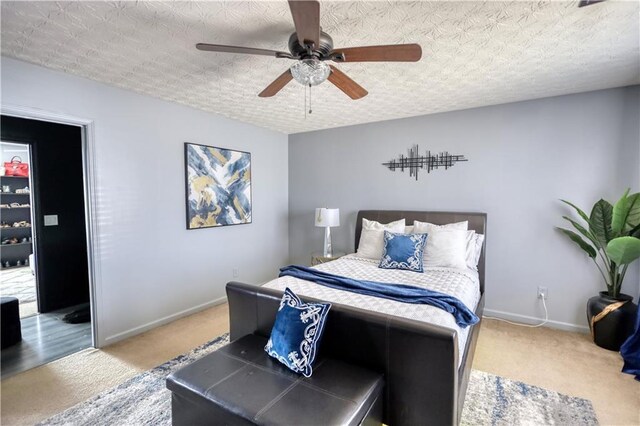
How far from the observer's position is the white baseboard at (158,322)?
116 inches

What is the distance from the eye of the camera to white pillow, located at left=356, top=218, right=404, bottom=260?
139 inches

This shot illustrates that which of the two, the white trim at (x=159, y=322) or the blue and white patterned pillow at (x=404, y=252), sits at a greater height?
the blue and white patterned pillow at (x=404, y=252)

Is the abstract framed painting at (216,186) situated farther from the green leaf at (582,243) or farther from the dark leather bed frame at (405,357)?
the green leaf at (582,243)

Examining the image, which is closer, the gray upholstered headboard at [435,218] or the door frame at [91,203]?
the door frame at [91,203]

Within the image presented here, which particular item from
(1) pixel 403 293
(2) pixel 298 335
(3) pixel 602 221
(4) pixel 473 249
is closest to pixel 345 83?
(1) pixel 403 293

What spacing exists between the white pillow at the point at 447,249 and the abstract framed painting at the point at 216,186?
2516 mm

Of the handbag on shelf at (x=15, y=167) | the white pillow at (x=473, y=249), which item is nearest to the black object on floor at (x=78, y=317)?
the handbag on shelf at (x=15, y=167)

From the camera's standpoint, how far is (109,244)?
2.90 m

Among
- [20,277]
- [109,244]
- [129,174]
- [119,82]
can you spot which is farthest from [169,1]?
[20,277]

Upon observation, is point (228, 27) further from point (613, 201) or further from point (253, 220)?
point (613, 201)

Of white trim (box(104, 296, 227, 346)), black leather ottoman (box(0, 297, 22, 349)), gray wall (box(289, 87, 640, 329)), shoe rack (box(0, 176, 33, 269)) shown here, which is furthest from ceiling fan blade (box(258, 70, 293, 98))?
shoe rack (box(0, 176, 33, 269))

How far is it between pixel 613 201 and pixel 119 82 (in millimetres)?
4850

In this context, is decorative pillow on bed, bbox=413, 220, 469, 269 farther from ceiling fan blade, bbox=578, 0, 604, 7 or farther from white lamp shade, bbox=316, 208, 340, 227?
ceiling fan blade, bbox=578, 0, 604, 7

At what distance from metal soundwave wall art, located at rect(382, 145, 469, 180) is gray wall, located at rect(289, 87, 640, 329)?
0.07m
